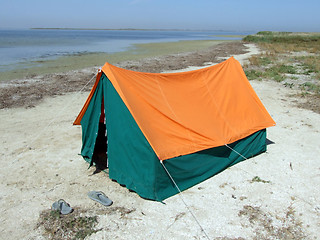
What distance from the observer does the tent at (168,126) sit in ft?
16.9

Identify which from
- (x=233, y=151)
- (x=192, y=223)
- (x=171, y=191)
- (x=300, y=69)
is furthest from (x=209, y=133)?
(x=300, y=69)

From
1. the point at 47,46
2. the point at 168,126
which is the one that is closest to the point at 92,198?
the point at 168,126

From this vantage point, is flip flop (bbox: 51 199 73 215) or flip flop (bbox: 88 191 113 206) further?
flip flop (bbox: 88 191 113 206)

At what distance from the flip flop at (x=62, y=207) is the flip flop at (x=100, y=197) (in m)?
0.48

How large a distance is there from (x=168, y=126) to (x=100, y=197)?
1.86m

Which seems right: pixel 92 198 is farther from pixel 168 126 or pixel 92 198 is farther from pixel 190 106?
pixel 190 106

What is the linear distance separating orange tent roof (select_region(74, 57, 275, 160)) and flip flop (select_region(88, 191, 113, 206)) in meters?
1.30

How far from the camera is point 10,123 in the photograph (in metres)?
9.04

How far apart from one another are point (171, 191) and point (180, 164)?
0.54 meters

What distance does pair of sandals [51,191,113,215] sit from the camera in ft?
15.7

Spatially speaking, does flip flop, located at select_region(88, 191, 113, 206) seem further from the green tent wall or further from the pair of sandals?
the green tent wall

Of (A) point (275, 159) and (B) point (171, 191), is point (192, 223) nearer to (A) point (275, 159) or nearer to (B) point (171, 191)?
(B) point (171, 191)

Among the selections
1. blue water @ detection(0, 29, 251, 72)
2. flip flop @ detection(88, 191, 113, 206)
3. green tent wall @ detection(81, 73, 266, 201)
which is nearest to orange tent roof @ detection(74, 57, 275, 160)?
green tent wall @ detection(81, 73, 266, 201)

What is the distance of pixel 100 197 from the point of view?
515 centimetres
